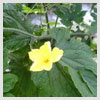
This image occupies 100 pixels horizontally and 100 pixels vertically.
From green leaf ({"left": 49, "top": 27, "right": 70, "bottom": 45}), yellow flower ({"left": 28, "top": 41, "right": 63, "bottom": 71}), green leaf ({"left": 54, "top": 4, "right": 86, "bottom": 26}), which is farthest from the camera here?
green leaf ({"left": 54, "top": 4, "right": 86, "bottom": 26})

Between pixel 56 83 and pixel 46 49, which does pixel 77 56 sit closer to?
pixel 56 83

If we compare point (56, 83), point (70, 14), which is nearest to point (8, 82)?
point (56, 83)

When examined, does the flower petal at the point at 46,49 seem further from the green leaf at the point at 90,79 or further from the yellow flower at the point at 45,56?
the green leaf at the point at 90,79

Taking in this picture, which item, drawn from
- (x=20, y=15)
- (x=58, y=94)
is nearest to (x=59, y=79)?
(x=58, y=94)

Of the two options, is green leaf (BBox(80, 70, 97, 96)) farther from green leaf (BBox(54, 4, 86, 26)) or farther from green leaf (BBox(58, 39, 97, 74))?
green leaf (BBox(54, 4, 86, 26))

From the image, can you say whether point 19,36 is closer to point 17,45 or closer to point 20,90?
point 17,45

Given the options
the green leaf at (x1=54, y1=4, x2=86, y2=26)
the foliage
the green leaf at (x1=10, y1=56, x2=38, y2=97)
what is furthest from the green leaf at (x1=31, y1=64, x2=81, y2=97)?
the green leaf at (x1=54, y1=4, x2=86, y2=26)

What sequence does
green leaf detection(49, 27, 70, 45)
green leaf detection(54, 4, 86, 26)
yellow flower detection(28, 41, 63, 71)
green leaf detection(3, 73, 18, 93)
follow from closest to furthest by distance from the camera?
yellow flower detection(28, 41, 63, 71), green leaf detection(3, 73, 18, 93), green leaf detection(49, 27, 70, 45), green leaf detection(54, 4, 86, 26)
